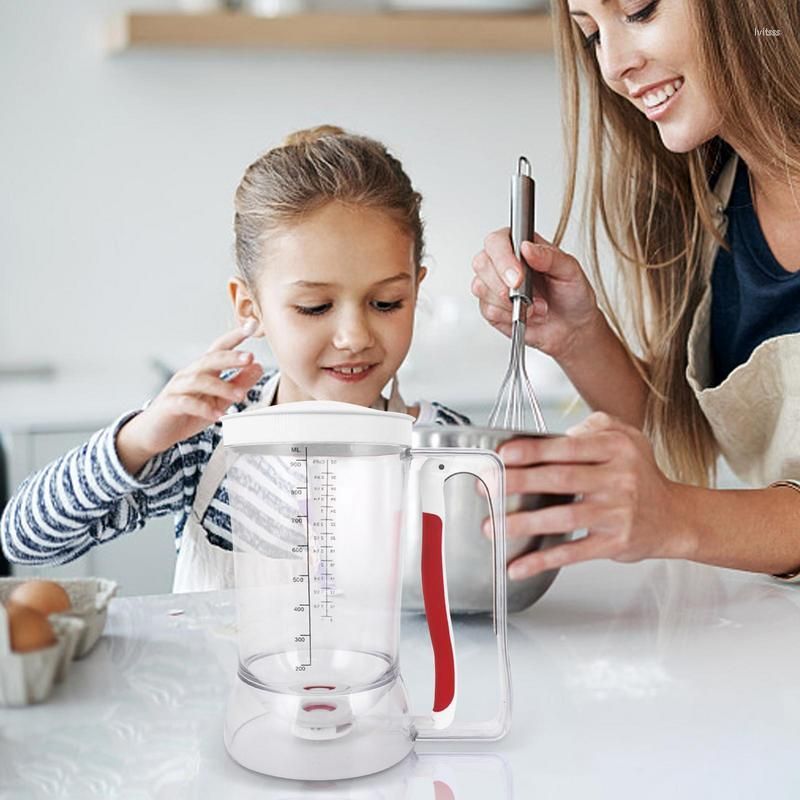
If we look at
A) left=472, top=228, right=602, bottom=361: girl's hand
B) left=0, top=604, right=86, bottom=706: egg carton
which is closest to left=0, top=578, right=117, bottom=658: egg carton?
left=0, top=604, right=86, bottom=706: egg carton

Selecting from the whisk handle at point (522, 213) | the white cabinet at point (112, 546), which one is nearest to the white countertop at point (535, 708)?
the whisk handle at point (522, 213)

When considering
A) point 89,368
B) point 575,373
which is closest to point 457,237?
point 89,368

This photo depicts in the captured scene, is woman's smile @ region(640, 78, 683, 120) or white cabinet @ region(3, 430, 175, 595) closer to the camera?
woman's smile @ region(640, 78, 683, 120)

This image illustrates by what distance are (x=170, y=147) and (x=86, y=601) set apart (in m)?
1.95

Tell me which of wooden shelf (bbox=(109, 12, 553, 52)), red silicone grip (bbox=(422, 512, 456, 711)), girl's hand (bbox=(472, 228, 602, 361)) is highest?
wooden shelf (bbox=(109, 12, 553, 52))

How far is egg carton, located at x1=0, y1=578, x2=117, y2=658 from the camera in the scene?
75 cm

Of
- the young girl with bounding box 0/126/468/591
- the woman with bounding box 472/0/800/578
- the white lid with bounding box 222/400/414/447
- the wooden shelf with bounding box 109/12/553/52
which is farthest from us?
the wooden shelf with bounding box 109/12/553/52

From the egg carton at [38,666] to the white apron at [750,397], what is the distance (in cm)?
74

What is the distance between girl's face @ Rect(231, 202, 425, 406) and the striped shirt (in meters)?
0.10

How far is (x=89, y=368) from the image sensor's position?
102 inches

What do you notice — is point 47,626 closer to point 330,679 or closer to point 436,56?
point 330,679

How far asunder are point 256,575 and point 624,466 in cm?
32

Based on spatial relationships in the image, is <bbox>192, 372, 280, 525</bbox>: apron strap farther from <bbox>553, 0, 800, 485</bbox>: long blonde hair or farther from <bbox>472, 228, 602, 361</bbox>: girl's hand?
<bbox>553, 0, 800, 485</bbox>: long blonde hair

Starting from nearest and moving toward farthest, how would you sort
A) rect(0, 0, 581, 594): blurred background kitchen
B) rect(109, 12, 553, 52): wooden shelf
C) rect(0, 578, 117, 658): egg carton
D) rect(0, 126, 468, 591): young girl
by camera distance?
rect(0, 578, 117, 658): egg carton
rect(0, 126, 468, 591): young girl
rect(109, 12, 553, 52): wooden shelf
rect(0, 0, 581, 594): blurred background kitchen
